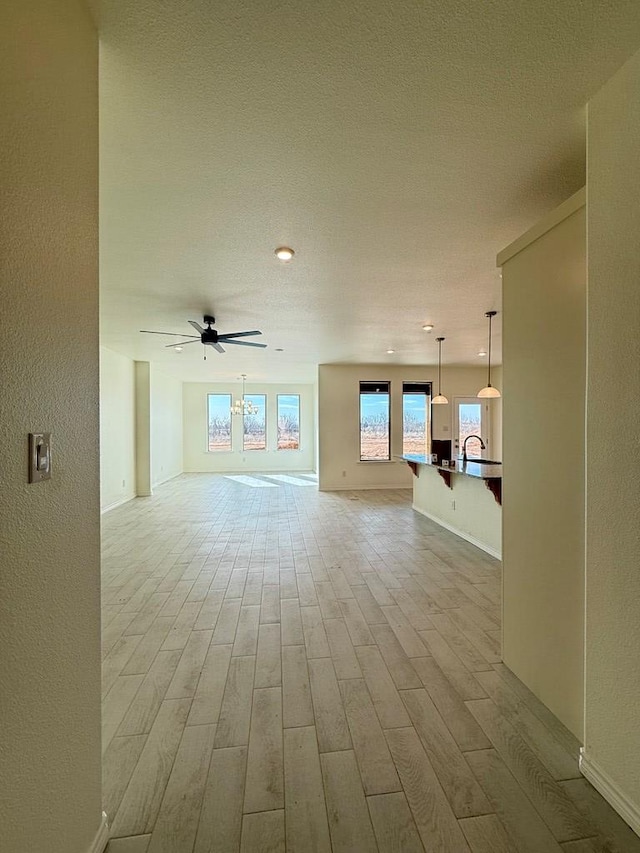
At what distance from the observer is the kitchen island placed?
430 centimetres

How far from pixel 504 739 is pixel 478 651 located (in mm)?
707

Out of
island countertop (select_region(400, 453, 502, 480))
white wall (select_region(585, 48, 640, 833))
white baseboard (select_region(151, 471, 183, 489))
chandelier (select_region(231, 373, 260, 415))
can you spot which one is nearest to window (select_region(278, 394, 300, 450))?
chandelier (select_region(231, 373, 260, 415))

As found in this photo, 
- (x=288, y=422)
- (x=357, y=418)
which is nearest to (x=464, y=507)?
(x=357, y=418)

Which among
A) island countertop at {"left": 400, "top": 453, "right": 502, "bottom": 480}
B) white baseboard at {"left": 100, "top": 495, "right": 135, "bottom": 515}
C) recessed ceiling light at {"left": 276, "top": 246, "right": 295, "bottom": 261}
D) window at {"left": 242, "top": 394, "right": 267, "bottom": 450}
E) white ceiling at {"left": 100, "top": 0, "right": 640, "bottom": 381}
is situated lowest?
white baseboard at {"left": 100, "top": 495, "right": 135, "bottom": 515}

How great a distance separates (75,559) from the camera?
120 centimetres

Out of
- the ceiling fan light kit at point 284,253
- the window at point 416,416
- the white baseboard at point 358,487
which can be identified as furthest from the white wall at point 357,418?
the ceiling fan light kit at point 284,253

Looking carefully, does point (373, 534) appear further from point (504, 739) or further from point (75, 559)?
point (75, 559)

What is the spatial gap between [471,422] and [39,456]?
9231mm

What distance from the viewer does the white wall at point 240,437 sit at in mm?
11734

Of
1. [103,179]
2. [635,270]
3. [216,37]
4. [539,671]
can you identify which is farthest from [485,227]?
[539,671]

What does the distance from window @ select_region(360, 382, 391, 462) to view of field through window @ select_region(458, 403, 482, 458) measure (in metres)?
1.72

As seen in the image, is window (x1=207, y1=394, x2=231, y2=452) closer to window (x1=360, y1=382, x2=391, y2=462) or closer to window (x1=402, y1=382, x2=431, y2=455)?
window (x1=360, y1=382, x2=391, y2=462)

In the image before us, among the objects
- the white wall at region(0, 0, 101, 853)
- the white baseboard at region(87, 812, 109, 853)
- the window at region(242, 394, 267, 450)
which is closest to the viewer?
the white wall at region(0, 0, 101, 853)

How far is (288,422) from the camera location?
40.1 feet
